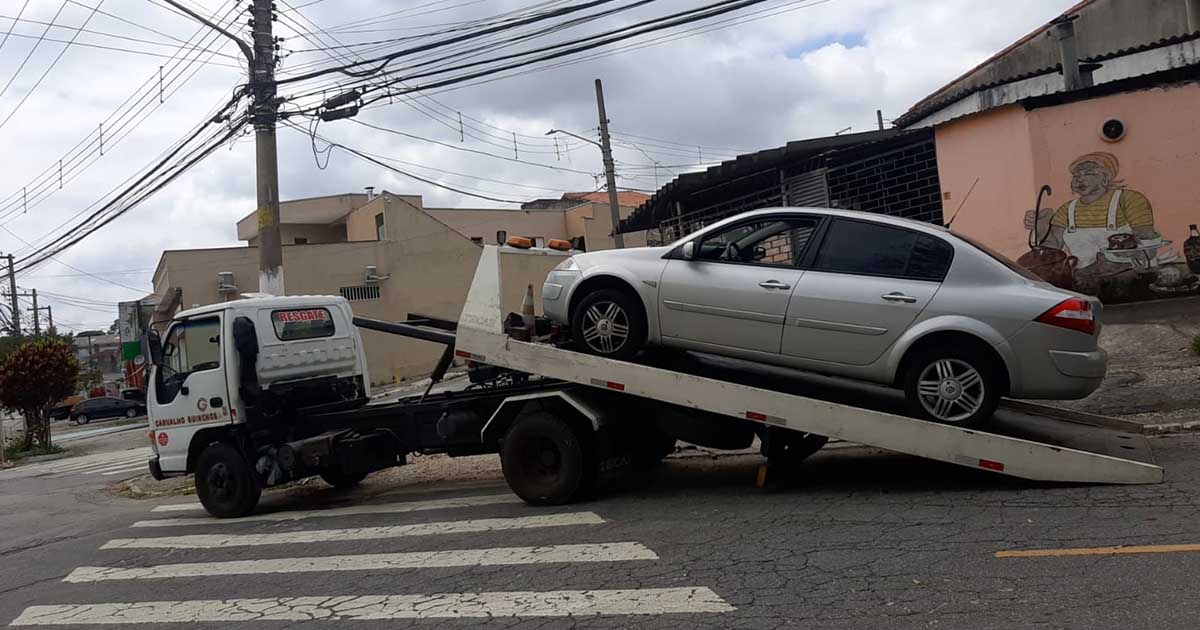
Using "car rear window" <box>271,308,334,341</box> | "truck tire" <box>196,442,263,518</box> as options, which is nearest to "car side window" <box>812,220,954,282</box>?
"car rear window" <box>271,308,334,341</box>

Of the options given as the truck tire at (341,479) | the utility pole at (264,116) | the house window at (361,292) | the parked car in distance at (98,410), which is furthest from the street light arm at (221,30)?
the parked car in distance at (98,410)

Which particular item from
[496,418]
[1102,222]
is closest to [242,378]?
[496,418]

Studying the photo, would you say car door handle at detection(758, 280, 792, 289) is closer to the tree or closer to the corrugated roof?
the corrugated roof

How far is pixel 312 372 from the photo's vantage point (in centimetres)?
984

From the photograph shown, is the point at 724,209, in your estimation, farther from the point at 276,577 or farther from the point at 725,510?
the point at 276,577

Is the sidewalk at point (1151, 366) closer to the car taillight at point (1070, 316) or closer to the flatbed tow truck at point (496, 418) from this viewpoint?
the flatbed tow truck at point (496, 418)

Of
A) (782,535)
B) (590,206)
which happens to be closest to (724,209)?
(782,535)

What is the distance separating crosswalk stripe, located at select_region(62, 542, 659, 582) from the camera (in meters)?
6.23

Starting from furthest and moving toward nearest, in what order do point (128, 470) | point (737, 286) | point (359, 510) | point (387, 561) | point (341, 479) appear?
1. point (128, 470)
2. point (341, 479)
3. point (359, 510)
4. point (737, 286)
5. point (387, 561)

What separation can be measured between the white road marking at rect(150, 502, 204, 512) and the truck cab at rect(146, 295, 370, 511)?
3.22 ft

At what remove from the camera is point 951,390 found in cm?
662

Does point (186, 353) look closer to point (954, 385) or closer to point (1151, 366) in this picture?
point (954, 385)

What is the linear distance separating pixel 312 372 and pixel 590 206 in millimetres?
32471

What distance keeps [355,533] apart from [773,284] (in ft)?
13.7
